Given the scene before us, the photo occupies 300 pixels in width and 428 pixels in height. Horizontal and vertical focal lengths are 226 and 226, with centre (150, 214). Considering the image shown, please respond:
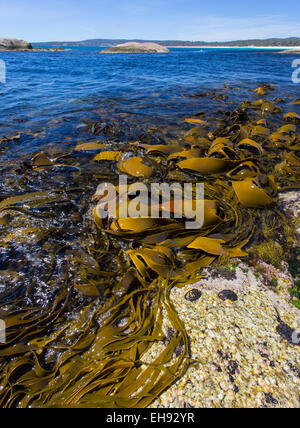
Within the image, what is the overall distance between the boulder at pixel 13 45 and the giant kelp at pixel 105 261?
177ft

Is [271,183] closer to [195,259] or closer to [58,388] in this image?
[195,259]

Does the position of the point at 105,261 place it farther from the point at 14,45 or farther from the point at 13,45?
the point at 14,45

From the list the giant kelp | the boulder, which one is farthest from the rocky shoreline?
the giant kelp

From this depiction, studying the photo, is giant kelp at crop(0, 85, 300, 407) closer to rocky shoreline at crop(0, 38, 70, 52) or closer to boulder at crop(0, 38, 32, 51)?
rocky shoreline at crop(0, 38, 70, 52)

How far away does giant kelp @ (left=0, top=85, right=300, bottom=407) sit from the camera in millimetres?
1427

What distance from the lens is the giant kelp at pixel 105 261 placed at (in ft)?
4.68

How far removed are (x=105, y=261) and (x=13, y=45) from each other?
5834 centimetres

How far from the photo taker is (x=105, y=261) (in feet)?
6.89

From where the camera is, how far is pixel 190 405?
127 cm

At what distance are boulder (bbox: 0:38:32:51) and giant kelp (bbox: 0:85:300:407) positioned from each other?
53.8 metres

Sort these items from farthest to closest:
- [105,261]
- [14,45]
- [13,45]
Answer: [14,45], [13,45], [105,261]

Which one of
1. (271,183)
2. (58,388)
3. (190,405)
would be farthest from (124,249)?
(271,183)

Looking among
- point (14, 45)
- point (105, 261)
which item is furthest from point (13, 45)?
point (105, 261)

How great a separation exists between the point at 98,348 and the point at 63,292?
0.53 metres
